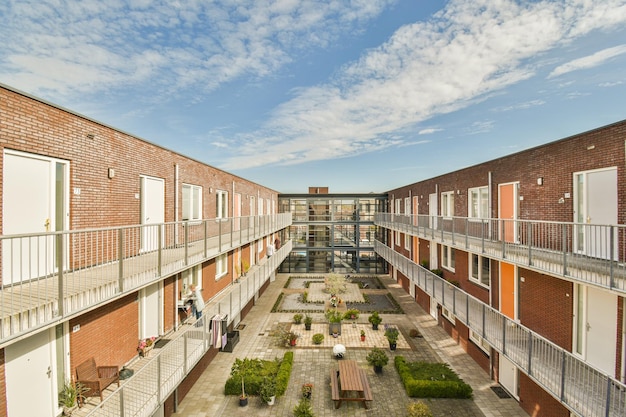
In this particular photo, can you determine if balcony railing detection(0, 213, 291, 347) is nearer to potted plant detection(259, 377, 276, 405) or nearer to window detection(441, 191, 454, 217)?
potted plant detection(259, 377, 276, 405)

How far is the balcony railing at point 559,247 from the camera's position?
6242mm

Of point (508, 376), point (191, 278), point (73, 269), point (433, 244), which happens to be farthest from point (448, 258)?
point (73, 269)

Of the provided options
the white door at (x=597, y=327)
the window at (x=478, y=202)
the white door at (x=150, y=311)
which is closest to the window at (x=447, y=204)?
the window at (x=478, y=202)

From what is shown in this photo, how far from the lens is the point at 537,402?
952cm

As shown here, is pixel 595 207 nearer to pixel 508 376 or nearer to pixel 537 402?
pixel 537 402

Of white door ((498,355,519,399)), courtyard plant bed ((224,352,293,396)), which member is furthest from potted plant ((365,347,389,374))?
white door ((498,355,519,399))

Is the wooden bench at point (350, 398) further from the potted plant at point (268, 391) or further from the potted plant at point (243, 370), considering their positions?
the potted plant at point (243, 370)

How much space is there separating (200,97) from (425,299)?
20.5 m

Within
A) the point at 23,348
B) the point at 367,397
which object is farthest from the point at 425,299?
the point at 23,348

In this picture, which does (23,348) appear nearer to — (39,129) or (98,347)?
(98,347)

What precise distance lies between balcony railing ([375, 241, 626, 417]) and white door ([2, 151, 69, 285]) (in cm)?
1048

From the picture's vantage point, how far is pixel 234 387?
1116cm

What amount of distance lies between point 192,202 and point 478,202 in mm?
12565

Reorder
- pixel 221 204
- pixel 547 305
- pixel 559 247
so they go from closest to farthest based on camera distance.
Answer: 1. pixel 559 247
2. pixel 547 305
3. pixel 221 204
